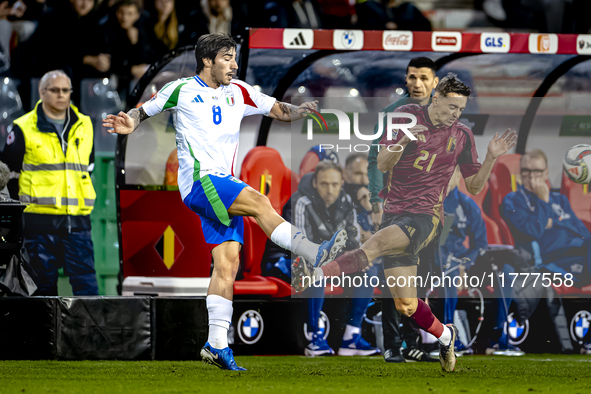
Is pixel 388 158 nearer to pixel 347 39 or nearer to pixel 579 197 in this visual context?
pixel 347 39

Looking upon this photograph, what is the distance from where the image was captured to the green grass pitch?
11.3ft

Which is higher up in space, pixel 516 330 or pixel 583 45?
pixel 583 45

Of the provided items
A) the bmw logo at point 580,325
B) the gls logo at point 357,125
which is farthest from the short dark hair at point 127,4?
the bmw logo at point 580,325

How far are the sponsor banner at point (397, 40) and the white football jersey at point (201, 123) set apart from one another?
151 centimetres

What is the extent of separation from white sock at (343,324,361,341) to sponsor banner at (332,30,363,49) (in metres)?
2.10

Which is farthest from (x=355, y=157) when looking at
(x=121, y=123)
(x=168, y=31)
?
(x=168, y=31)

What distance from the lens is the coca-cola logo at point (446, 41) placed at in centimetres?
545

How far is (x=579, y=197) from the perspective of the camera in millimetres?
5422

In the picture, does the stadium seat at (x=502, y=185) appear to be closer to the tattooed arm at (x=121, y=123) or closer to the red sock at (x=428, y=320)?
the red sock at (x=428, y=320)

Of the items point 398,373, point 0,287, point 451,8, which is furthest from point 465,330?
point 0,287

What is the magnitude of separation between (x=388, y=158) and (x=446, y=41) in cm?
114

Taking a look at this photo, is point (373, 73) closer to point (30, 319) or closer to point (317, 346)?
point (317, 346)

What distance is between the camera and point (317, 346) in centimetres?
531

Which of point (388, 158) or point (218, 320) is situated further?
point (388, 158)
